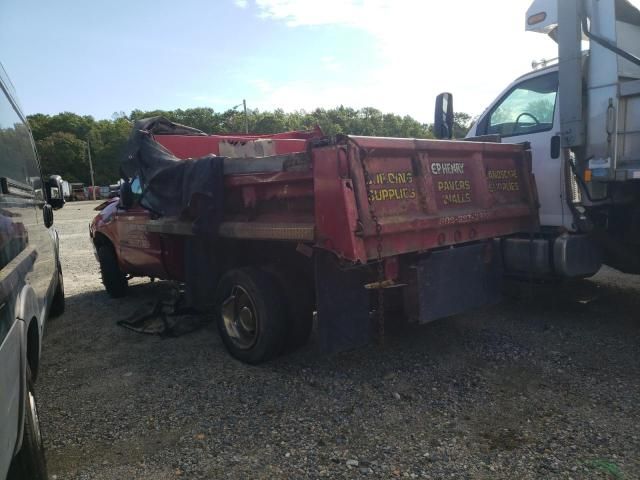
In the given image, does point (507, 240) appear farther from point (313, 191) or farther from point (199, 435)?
point (199, 435)

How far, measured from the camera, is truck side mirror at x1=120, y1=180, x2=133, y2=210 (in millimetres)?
6500

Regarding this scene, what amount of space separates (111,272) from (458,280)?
16.9ft

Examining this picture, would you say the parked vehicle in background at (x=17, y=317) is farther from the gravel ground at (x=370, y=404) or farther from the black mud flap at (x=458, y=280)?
the black mud flap at (x=458, y=280)

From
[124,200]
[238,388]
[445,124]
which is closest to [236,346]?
[238,388]

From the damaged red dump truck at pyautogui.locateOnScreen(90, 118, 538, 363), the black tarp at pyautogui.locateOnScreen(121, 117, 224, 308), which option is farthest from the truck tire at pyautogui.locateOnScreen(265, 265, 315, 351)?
the black tarp at pyautogui.locateOnScreen(121, 117, 224, 308)

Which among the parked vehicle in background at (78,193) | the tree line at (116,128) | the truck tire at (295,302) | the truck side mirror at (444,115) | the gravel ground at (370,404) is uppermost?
the tree line at (116,128)

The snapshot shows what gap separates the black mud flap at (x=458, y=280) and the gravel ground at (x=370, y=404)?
464mm

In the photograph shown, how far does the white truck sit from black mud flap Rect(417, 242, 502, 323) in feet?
1.92

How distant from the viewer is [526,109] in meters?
5.72

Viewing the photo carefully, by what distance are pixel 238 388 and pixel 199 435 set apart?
2.36 ft

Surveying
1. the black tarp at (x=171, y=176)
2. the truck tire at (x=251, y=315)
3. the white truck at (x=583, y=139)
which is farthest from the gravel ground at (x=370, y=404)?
the black tarp at (x=171, y=176)

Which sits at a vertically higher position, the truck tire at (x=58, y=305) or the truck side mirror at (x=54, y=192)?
the truck side mirror at (x=54, y=192)

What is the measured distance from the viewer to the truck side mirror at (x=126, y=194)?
6500 mm

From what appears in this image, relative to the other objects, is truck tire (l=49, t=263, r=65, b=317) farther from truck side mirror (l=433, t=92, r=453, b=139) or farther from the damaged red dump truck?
truck side mirror (l=433, t=92, r=453, b=139)
